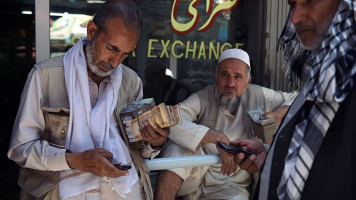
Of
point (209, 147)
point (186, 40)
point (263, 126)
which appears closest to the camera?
point (263, 126)

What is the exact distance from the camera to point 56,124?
1935mm

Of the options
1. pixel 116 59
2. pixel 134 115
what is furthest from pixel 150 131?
pixel 116 59

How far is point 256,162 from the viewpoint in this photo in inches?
82.3

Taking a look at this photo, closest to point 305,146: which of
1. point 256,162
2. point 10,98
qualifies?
point 256,162

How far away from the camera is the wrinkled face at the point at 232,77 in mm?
3199

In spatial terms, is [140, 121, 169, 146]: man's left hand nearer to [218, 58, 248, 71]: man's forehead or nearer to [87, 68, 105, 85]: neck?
[87, 68, 105, 85]: neck

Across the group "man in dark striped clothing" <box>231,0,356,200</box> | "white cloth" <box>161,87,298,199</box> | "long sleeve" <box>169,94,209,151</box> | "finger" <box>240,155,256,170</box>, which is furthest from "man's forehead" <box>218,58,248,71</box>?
"man in dark striped clothing" <box>231,0,356,200</box>

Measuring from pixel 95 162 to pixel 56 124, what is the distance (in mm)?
310

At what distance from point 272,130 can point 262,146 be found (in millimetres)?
695

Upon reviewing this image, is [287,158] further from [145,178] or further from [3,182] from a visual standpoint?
[3,182]

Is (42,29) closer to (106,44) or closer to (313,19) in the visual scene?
(106,44)

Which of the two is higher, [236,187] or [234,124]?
[234,124]

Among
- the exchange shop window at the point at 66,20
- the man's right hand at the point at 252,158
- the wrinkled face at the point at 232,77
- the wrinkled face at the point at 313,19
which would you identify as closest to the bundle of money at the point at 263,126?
the wrinkled face at the point at 232,77

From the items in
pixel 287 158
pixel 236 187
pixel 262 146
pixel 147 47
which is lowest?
pixel 236 187
